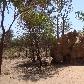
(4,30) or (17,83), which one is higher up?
(4,30)

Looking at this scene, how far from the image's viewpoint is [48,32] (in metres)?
28.5

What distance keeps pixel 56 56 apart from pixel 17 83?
32.1 feet

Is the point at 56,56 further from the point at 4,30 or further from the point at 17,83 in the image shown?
the point at 17,83

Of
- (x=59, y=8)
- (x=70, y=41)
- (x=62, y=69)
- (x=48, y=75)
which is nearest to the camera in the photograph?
(x=48, y=75)

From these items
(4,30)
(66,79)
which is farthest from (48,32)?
(66,79)

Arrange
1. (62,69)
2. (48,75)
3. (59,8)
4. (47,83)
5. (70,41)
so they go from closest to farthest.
Result: (47,83), (48,75), (62,69), (70,41), (59,8)

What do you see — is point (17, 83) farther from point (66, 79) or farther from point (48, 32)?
point (48, 32)

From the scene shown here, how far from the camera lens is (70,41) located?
2836 cm

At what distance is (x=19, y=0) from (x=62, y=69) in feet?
22.9

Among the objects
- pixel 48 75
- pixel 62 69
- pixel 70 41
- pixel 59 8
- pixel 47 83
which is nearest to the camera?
pixel 47 83

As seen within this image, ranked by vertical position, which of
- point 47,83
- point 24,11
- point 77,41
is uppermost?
point 24,11

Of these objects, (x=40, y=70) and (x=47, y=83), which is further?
(x=40, y=70)

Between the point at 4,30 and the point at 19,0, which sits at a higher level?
the point at 19,0

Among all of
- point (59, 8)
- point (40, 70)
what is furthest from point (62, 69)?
point (59, 8)
